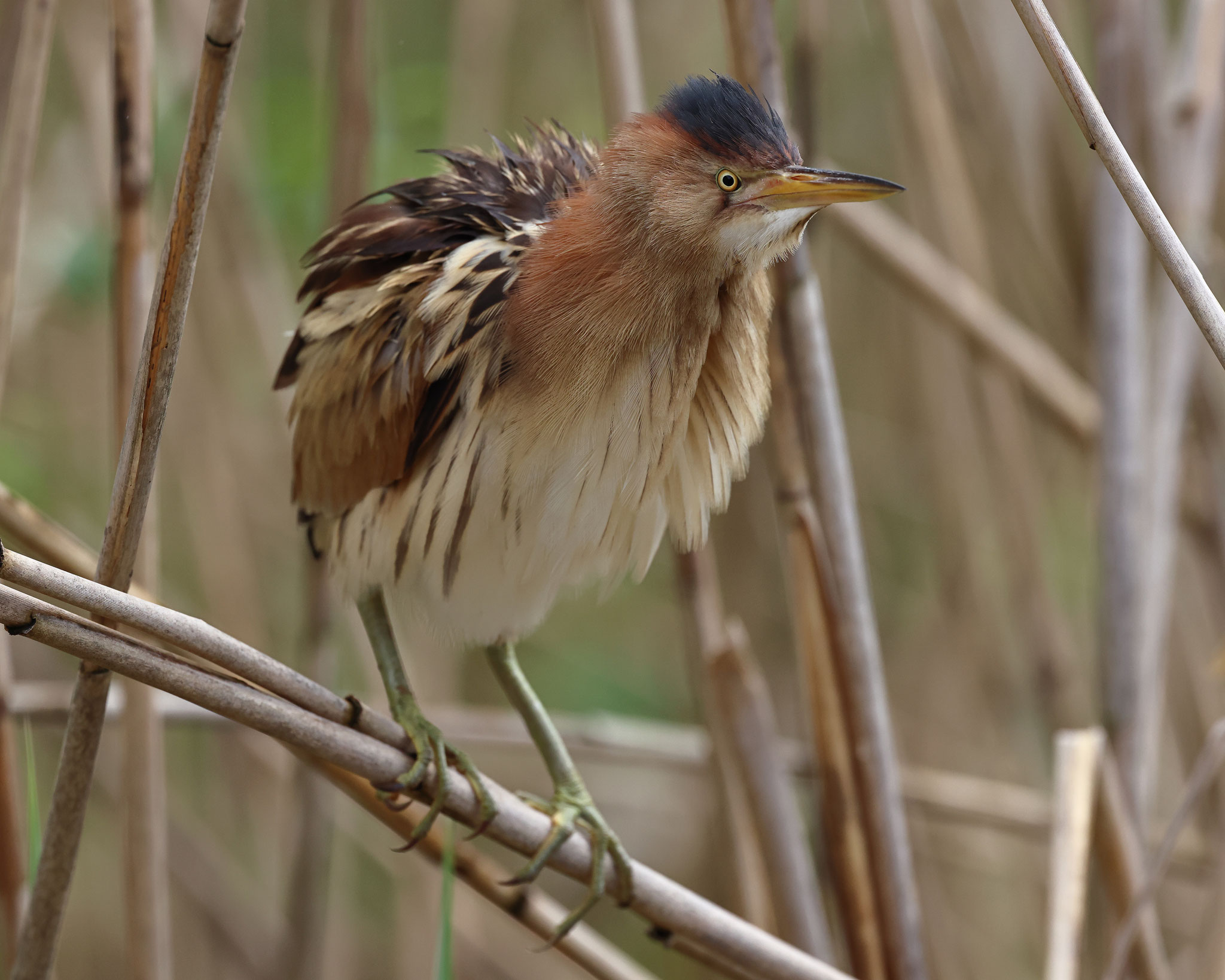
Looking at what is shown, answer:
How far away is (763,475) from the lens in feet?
7.25

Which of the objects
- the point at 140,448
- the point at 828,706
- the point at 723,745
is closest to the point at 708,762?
the point at 723,745

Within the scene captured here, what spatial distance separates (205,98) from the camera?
775mm

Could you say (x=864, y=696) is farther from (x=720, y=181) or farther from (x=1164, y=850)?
(x=720, y=181)

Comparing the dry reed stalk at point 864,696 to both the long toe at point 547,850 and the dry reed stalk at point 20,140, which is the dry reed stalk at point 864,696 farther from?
the dry reed stalk at point 20,140

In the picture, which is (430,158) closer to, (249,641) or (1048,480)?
(249,641)

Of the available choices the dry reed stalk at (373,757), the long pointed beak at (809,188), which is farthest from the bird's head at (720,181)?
the dry reed stalk at (373,757)

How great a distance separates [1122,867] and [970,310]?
2.85 ft

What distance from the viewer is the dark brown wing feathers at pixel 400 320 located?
1.19m

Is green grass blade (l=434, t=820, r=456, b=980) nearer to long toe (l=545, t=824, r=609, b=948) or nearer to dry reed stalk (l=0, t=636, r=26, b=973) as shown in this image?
long toe (l=545, t=824, r=609, b=948)

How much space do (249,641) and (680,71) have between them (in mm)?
1410

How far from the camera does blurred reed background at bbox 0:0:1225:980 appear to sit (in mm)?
1687

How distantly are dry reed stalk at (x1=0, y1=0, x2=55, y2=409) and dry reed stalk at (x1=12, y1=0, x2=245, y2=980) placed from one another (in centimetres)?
37

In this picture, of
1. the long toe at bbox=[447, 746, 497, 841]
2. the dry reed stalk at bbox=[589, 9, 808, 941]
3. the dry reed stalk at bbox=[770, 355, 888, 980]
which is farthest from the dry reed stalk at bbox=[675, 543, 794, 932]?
the long toe at bbox=[447, 746, 497, 841]

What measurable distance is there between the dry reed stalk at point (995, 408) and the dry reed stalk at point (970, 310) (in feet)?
0.13
